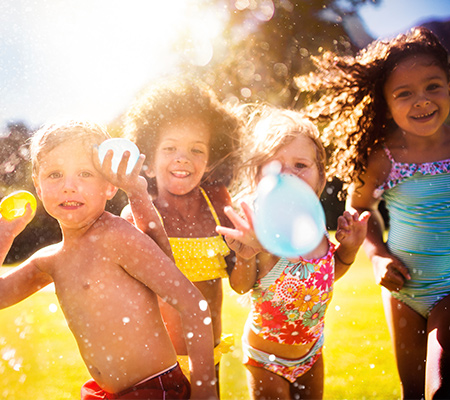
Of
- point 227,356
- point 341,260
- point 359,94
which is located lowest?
point 227,356

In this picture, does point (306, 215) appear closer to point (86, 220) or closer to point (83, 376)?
point (86, 220)

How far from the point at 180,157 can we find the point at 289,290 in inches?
28.8

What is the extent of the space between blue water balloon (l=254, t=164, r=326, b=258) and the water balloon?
0.89 meters

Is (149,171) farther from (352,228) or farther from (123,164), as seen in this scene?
(352,228)

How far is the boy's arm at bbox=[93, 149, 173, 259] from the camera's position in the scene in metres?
1.40

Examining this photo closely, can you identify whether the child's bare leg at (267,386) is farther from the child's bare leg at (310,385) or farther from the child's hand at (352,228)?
the child's hand at (352,228)

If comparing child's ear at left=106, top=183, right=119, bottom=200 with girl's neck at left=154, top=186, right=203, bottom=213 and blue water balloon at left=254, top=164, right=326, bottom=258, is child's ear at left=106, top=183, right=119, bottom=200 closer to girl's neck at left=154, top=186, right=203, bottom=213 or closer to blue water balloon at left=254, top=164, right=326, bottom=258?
girl's neck at left=154, top=186, right=203, bottom=213

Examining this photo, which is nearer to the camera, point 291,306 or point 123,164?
point 123,164

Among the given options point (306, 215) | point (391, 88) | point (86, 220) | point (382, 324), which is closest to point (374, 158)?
point (391, 88)

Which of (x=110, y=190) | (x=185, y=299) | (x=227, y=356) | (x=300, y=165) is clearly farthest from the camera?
(x=227, y=356)

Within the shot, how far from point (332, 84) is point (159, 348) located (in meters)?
1.63

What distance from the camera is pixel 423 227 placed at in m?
2.11

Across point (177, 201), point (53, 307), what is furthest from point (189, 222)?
point (53, 307)

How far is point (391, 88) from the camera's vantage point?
2174mm
